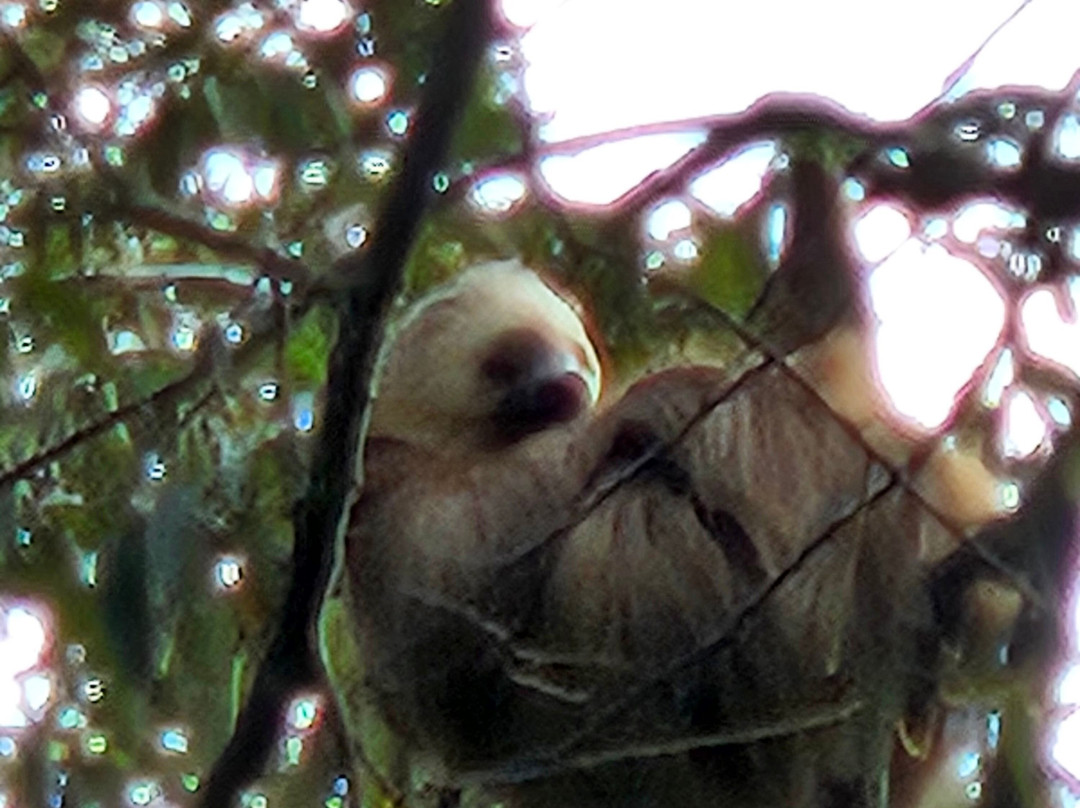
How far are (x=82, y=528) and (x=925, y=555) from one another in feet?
2.40

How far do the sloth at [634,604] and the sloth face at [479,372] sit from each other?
1 cm

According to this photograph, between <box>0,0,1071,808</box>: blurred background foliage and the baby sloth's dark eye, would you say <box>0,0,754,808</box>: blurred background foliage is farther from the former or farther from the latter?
the baby sloth's dark eye

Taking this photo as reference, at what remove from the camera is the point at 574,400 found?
82.7 inches

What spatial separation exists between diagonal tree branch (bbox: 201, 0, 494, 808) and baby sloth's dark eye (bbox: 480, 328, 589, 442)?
2.51 feet

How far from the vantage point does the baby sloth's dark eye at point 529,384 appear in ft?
6.82

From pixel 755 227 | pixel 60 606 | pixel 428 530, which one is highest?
pixel 755 227

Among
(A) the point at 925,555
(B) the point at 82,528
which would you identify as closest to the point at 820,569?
(A) the point at 925,555

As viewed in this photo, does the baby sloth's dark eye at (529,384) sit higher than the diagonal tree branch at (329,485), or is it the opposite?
the diagonal tree branch at (329,485)

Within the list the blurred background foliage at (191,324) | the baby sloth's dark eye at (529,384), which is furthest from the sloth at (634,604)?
the blurred background foliage at (191,324)

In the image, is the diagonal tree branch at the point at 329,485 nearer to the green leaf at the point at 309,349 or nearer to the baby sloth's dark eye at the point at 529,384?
the green leaf at the point at 309,349

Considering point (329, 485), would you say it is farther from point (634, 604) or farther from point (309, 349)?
point (634, 604)

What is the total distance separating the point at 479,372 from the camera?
2.27 metres

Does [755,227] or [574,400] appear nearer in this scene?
[755,227]

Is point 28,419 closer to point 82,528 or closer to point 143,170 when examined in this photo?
point 82,528
